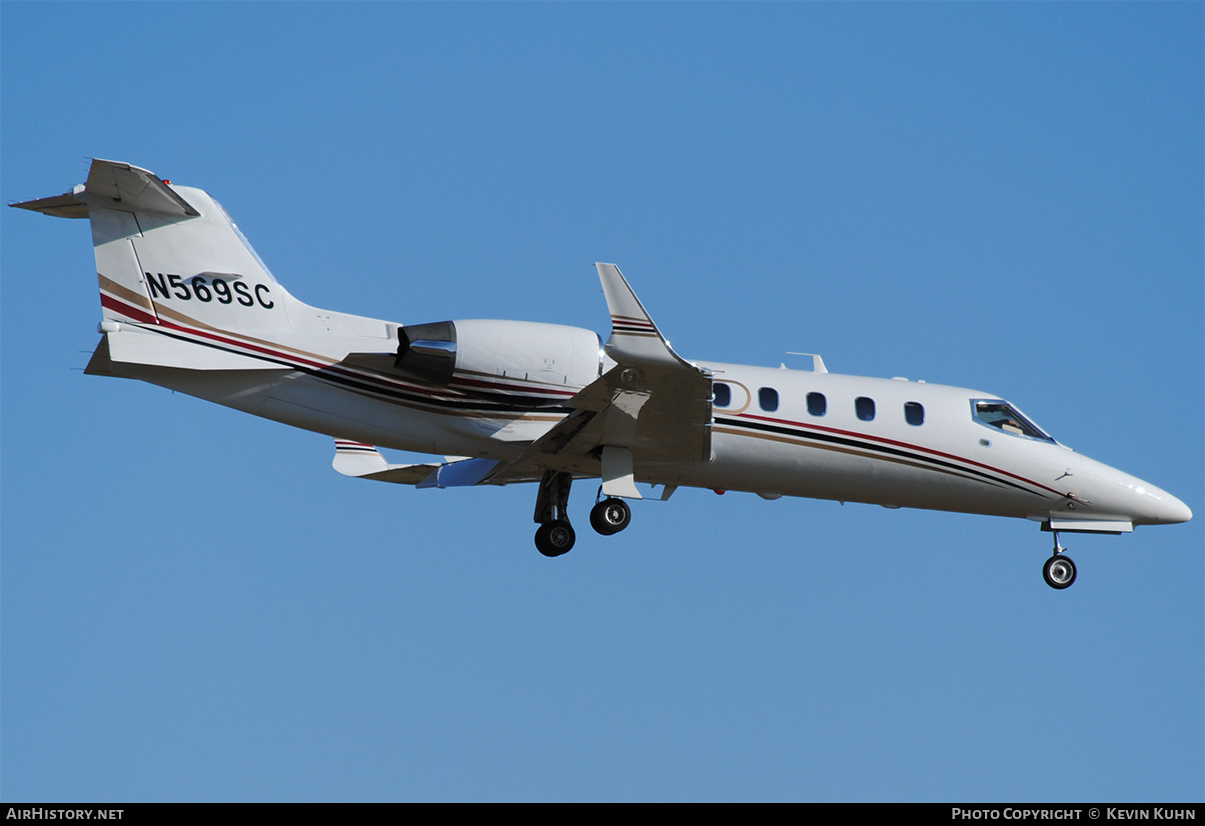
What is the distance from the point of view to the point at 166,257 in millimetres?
17234

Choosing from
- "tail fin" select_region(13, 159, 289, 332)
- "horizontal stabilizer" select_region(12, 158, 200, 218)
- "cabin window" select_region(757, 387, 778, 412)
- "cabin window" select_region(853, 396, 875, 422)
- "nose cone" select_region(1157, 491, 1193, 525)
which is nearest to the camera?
"horizontal stabilizer" select_region(12, 158, 200, 218)

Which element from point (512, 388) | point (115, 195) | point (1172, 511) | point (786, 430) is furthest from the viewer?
point (1172, 511)

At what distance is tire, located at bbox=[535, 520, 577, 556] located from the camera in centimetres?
1923

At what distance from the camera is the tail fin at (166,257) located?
664 inches

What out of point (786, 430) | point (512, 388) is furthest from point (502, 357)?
point (786, 430)

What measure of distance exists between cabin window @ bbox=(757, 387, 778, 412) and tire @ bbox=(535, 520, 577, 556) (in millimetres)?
3260

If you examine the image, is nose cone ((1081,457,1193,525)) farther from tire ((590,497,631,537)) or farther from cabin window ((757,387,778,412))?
tire ((590,497,631,537))

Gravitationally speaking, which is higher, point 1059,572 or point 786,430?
point 786,430

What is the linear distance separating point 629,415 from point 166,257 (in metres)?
6.19

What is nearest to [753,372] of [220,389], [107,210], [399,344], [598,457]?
[598,457]

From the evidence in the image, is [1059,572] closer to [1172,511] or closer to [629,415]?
[1172,511]

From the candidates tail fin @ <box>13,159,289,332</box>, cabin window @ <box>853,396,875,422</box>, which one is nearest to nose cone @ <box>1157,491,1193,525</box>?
cabin window @ <box>853,396,875,422</box>

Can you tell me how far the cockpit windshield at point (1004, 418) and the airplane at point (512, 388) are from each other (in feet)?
Answer: 0.96

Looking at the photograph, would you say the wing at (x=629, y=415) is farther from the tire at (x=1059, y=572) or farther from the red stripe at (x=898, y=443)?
the tire at (x=1059, y=572)
